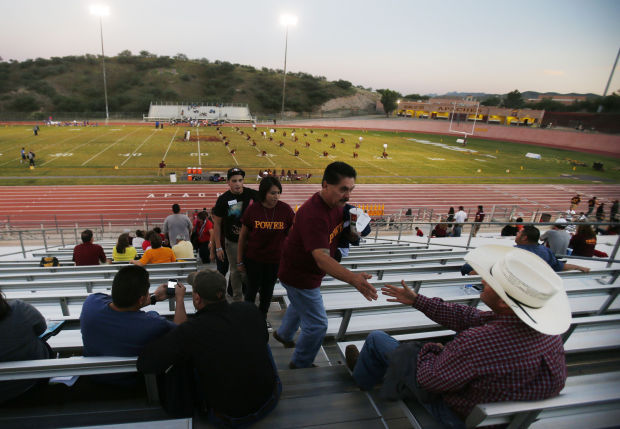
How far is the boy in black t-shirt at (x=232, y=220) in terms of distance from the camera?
4.63m

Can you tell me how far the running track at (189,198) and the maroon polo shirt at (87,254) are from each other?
10.2m

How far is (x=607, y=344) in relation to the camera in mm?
2562

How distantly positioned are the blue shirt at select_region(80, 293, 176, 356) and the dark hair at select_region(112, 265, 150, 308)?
0.26 ft

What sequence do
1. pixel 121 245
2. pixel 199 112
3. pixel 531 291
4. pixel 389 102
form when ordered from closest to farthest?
pixel 531 291 < pixel 121 245 < pixel 199 112 < pixel 389 102

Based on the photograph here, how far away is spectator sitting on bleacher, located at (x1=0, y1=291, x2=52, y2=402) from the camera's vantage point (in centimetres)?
204

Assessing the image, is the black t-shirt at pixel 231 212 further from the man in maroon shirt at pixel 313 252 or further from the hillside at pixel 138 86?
the hillside at pixel 138 86

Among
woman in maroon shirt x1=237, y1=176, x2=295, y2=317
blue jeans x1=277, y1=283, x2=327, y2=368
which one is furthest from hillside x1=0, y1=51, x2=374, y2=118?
blue jeans x1=277, y1=283, x2=327, y2=368

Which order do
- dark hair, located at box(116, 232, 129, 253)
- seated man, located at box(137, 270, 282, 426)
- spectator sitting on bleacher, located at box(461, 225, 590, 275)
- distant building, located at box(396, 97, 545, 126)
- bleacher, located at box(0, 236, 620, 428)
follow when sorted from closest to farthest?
bleacher, located at box(0, 236, 620, 428) < seated man, located at box(137, 270, 282, 426) < spectator sitting on bleacher, located at box(461, 225, 590, 275) < dark hair, located at box(116, 232, 129, 253) < distant building, located at box(396, 97, 545, 126)

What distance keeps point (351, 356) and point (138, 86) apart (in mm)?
120853

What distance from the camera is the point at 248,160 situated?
104 feet

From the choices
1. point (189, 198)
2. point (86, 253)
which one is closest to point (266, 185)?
point (86, 253)

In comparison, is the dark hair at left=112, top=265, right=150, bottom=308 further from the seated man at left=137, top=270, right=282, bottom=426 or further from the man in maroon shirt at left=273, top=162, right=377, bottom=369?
the man in maroon shirt at left=273, top=162, right=377, bottom=369

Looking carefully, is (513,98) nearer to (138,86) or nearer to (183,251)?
(138,86)

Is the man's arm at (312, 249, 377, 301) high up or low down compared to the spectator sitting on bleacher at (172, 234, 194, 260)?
up
